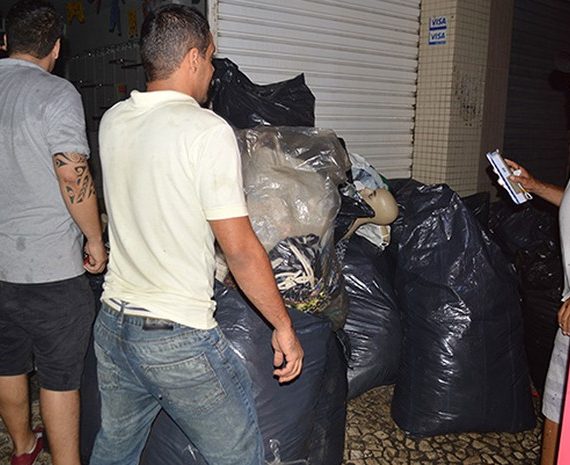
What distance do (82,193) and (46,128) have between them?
27 centimetres

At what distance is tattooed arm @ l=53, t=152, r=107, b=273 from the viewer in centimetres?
206

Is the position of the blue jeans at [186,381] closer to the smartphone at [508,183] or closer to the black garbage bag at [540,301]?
the smartphone at [508,183]

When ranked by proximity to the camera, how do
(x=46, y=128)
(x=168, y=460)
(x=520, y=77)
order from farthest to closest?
(x=520, y=77) → (x=168, y=460) → (x=46, y=128)

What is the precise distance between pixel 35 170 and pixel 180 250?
2.91ft

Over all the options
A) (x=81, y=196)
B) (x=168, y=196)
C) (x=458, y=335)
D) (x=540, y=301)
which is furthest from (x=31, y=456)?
(x=540, y=301)

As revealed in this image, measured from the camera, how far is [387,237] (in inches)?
136

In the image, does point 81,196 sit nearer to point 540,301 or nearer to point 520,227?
point 540,301

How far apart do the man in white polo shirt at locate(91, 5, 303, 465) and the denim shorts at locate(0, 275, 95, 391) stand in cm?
57

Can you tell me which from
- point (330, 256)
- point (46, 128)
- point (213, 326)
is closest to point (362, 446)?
point (330, 256)

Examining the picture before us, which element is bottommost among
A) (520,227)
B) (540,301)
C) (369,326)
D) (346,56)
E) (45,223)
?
(369,326)

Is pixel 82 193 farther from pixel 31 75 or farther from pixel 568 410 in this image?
pixel 568 410

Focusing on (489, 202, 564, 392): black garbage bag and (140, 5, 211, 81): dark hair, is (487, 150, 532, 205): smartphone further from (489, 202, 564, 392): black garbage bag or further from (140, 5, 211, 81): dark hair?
(140, 5, 211, 81): dark hair

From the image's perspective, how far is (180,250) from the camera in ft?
5.25

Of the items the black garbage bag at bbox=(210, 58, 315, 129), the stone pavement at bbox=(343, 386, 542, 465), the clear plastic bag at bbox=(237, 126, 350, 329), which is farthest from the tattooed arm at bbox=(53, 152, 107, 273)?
the stone pavement at bbox=(343, 386, 542, 465)
